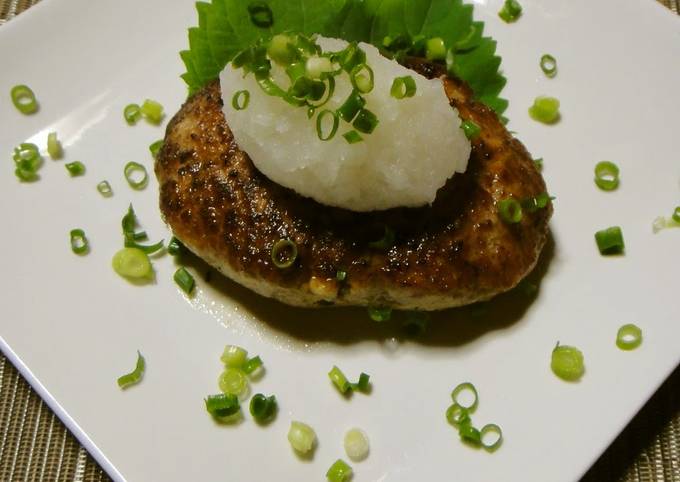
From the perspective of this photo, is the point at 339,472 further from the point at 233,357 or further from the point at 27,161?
the point at 27,161

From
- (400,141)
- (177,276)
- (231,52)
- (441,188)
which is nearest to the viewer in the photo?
(400,141)

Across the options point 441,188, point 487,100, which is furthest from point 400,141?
point 487,100

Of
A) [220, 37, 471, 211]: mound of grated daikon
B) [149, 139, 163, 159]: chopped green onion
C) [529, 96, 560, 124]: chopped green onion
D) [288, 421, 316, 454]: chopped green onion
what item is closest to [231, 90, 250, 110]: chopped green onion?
[220, 37, 471, 211]: mound of grated daikon

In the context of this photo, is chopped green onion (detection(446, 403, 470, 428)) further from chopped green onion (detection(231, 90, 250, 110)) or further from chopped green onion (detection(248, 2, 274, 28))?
chopped green onion (detection(248, 2, 274, 28))

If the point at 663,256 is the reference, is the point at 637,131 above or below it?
above

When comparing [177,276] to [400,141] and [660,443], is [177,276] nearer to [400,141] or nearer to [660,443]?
[400,141]

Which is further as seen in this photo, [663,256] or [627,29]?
[627,29]
